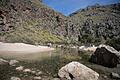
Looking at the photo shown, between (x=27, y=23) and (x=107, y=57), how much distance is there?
119895 millimetres

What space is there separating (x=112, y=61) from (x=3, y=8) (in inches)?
4297

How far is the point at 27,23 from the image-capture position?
15562 cm

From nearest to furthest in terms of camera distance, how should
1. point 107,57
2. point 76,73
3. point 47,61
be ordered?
point 76,73 → point 107,57 → point 47,61

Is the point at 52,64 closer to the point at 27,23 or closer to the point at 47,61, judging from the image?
the point at 47,61

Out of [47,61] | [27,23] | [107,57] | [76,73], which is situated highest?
[27,23]

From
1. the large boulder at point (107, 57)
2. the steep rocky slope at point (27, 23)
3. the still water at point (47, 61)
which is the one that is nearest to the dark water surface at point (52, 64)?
the still water at point (47, 61)

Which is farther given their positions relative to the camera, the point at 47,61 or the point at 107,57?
the point at 47,61

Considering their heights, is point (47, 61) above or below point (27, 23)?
below

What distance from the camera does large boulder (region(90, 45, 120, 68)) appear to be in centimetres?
4064

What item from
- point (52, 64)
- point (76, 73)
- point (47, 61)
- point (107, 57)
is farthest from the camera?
point (47, 61)

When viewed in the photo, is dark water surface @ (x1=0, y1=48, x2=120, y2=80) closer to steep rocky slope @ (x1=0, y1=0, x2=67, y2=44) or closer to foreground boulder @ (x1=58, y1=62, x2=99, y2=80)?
foreground boulder @ (x1=58, y1=62, x2=99, y2=80)

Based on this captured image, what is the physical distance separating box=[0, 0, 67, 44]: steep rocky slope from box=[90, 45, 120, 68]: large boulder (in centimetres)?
7006

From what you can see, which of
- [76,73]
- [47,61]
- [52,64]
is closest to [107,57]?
[52,64]

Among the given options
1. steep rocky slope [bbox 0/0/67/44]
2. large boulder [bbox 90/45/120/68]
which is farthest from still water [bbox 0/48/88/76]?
steep rocky slope [bbox 0/0/67/44]
